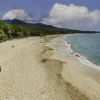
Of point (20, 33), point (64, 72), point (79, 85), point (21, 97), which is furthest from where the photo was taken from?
point (20, 33)

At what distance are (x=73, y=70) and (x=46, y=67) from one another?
4882 millimetres

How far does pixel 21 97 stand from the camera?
29438mm

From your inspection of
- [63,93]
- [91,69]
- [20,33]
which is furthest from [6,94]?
[20,33]

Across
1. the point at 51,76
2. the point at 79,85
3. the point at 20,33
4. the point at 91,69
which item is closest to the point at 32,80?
the point at 51,76

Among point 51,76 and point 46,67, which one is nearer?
point 51,76

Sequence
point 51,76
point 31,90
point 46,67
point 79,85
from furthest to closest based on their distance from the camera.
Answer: point 46,67 < point 51,76 < point 79,85 < point 31,90

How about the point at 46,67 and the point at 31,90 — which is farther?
the point at 46,67

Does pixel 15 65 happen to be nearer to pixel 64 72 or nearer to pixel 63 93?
pixel 64 72

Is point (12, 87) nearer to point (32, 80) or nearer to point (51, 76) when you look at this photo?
point (32, 80)

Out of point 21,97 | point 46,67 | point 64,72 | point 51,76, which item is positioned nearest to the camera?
point 21,97

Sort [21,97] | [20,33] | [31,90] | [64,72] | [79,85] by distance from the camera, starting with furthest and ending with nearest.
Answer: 1. [20,33]
2. [64,72]
3. [79,85]
4. [31,90]
5. [21,97]

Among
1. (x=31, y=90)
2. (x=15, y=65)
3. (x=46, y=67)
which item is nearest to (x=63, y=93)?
(x=31, y=90)

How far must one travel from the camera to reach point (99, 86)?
3550 centimetres

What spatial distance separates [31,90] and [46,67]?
14.0m
